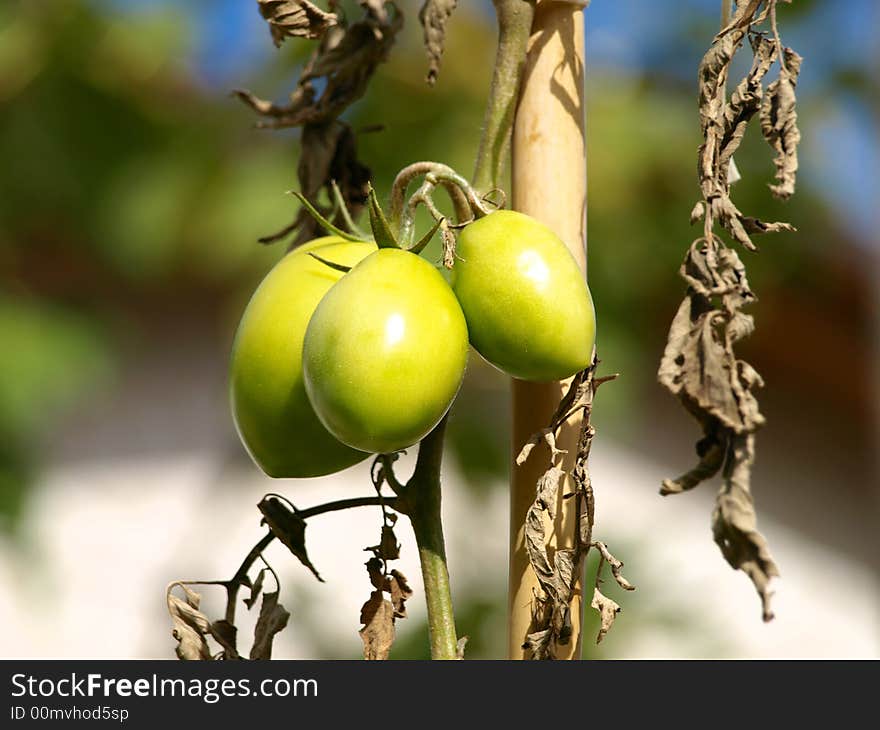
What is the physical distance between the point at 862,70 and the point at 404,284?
131 cm

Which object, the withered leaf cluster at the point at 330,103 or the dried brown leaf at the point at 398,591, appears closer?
the dried brown leaf at the point at 398,591

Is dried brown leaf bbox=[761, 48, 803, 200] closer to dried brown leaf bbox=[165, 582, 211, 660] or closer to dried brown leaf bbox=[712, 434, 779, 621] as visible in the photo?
dried brown leaf bbox=[712, 434, 779, 621]

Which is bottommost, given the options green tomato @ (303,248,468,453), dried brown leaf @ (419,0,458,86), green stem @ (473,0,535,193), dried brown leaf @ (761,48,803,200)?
green tomato @ (303,248,468,453)

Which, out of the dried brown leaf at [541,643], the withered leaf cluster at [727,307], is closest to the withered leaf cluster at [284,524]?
the dried brown leaf at [541,643]

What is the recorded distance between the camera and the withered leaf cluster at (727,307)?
408 mm

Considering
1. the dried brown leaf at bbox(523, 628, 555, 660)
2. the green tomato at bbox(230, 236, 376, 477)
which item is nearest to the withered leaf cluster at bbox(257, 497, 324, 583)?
the green tomato at bbox(230, 236, 376, 477)

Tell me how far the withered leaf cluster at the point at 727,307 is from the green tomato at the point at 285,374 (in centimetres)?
18

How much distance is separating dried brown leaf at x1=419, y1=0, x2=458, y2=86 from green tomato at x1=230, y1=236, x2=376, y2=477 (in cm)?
11

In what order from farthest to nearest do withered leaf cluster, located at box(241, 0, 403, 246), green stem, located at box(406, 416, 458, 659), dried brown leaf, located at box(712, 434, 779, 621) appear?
withered leaf cluster, located at box(241, 0, 403, 246) → green stem, located at box(406, 416, 458, 659) → dried brown leaf, located at box(712, 434, 779, 621)

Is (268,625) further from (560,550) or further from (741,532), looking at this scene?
(741,532)

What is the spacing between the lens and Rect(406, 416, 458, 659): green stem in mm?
513

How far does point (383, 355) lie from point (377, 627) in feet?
0.51

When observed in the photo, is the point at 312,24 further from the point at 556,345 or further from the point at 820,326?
the point at 820,326

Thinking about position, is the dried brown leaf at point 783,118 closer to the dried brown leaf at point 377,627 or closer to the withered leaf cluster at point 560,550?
the withered leaf cluster at point 560,550
